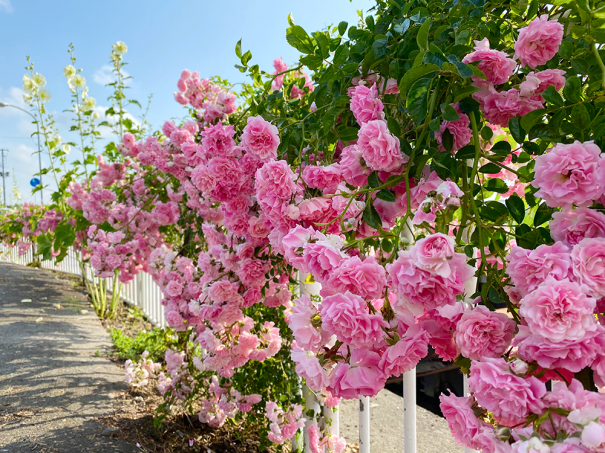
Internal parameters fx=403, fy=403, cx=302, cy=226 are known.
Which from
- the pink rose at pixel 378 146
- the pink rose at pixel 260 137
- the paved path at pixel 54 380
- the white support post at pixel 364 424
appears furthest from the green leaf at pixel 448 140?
the paved path at pixel 54 380

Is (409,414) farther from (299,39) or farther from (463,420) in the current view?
(299,39)

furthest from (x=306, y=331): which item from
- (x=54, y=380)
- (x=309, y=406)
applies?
(x=54, y=380)

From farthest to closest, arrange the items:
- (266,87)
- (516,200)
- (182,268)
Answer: (182,268)
(266,87)
(516,200)

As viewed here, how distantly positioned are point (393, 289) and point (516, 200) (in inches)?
13.0

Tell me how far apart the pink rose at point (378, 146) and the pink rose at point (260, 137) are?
0.38 meters

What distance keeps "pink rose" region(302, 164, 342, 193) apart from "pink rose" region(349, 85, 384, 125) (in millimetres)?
117

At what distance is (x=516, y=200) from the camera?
777mm

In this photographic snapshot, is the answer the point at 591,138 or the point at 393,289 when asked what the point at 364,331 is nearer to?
the point at 393,289

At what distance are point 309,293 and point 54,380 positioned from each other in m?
2.43

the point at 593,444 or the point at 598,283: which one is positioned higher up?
the point at 598,283

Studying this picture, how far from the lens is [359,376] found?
66 cm

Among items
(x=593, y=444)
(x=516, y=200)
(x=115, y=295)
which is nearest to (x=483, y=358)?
(x=593, y=444)

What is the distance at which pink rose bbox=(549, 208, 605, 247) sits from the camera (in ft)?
1.83

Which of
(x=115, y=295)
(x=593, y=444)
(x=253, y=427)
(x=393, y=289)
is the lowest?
(x=253, y=427)
